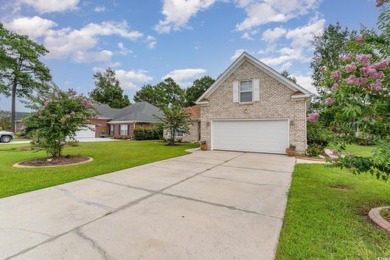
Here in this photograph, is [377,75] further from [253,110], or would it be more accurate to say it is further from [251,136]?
[251,136]

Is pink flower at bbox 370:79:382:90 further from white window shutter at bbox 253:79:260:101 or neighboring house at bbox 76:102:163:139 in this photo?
neighboring house at bbox 76:102:163:139

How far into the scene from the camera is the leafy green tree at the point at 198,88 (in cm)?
3937

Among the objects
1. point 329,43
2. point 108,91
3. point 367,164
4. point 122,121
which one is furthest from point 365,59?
point 108,91

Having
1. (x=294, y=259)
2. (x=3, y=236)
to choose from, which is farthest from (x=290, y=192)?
(x=3, y=236)

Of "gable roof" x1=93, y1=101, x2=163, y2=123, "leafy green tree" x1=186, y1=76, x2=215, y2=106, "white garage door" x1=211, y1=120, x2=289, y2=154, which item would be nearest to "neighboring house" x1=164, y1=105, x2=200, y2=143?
"white garage door" x1=211, y1=120, x2=289, y2=154

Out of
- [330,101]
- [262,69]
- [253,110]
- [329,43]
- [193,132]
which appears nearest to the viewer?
[330,101]

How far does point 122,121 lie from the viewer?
27.9 meters

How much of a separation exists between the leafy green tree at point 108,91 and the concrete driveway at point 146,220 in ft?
146

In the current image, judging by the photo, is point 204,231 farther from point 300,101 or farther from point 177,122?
point 177,122

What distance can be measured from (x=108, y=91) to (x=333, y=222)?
4977cm

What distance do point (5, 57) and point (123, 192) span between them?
1483 inches

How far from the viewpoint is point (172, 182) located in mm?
6145

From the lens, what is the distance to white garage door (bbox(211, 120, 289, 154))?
12523 mm

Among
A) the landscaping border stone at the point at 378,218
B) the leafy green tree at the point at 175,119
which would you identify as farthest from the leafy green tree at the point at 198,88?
the landscaping border stone at the point at 378,218
